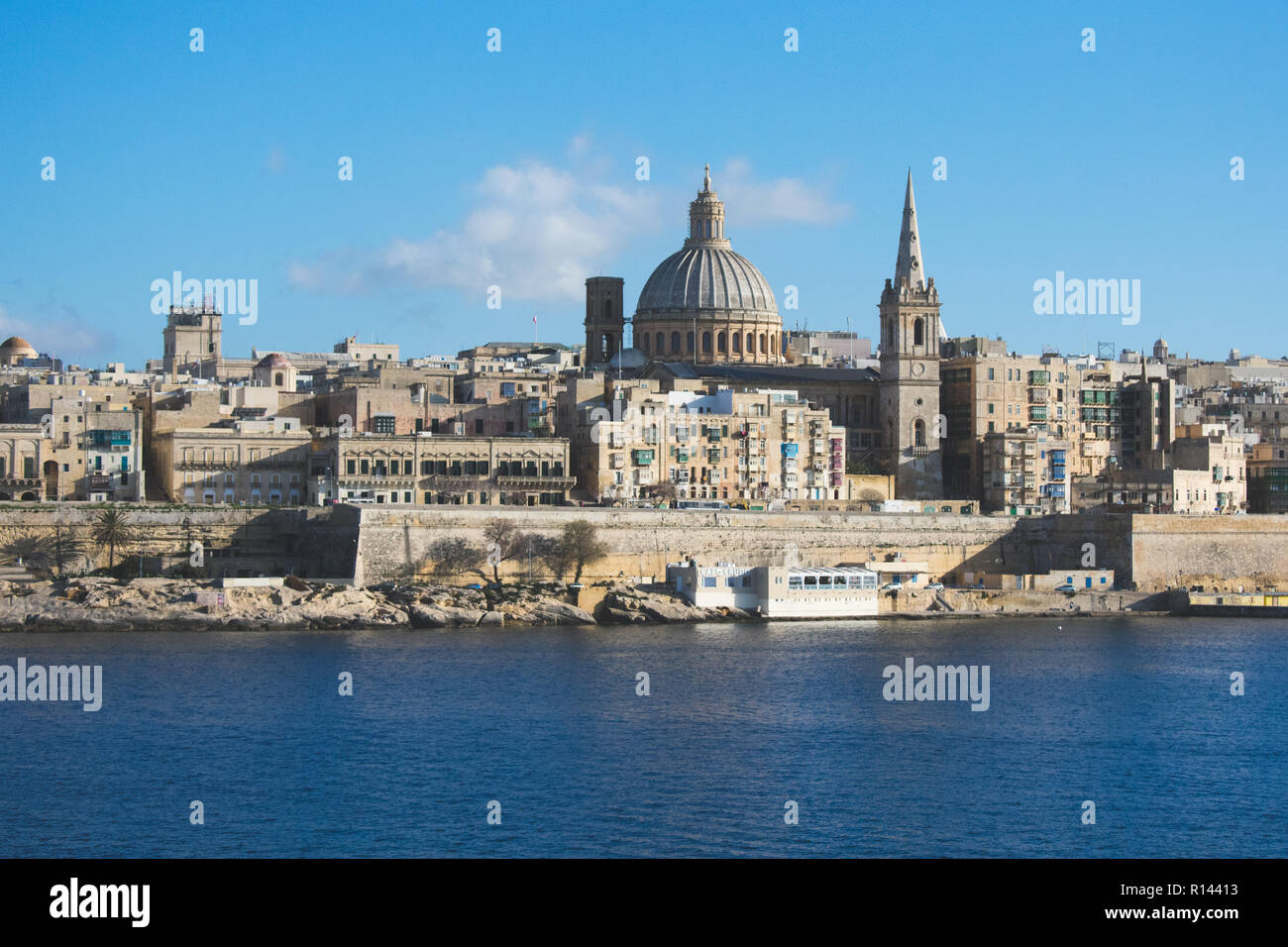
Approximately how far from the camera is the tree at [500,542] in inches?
2234

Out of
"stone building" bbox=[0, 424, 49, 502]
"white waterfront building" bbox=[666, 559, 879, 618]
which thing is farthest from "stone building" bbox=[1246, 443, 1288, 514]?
"stone building" bbox=[0, 424, 49, 502]

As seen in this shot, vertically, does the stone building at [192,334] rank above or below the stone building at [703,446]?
above

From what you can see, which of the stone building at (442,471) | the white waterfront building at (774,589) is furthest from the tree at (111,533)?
the white waterfront building at (774,589)

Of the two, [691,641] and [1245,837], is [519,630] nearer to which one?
[691,641]

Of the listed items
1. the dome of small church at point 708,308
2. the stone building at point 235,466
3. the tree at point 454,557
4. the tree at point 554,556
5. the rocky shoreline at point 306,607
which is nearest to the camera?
the rocky shoreline at point 306,607

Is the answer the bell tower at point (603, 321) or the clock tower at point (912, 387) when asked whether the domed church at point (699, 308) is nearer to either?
the bell tower at point (603, 321)

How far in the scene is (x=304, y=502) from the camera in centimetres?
6178

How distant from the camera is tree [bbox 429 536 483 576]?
56250 millimetres

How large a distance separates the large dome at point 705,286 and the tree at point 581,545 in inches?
1216

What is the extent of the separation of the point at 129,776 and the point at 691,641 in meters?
22.2

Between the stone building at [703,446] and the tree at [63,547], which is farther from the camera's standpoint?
the stone building at [703,446]
